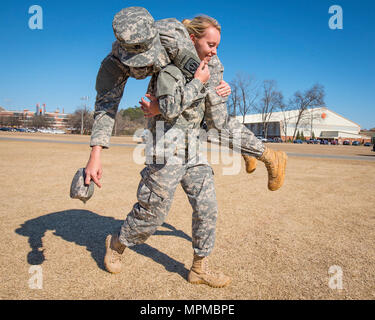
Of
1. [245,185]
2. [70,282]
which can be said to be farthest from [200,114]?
[245,185]

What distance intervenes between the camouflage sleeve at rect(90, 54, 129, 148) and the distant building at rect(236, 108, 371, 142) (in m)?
69.0

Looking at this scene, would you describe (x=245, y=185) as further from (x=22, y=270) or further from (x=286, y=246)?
(x=22, y=270)

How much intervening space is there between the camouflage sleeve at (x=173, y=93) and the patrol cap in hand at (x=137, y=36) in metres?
0.15

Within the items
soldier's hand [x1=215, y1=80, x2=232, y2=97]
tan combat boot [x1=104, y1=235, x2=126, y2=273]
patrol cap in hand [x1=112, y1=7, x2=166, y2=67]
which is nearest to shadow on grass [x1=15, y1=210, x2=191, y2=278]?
tan combat boot [x1=104, y1=235, x2=126, y2=273]

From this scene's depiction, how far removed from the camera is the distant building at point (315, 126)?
70.1 meters

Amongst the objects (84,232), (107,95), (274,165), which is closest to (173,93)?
(107,95)

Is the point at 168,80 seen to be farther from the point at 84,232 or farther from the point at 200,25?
the point at 84,232

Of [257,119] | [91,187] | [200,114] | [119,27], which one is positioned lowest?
[91,187]

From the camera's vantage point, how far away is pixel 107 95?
2.17m

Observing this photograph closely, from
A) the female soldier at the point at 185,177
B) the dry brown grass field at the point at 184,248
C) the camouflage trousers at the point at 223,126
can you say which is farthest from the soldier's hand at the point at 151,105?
the dry brown grass field at the point at 184,248

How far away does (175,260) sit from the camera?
111 inches

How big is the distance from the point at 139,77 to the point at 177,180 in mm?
823

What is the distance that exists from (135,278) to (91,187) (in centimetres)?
92
